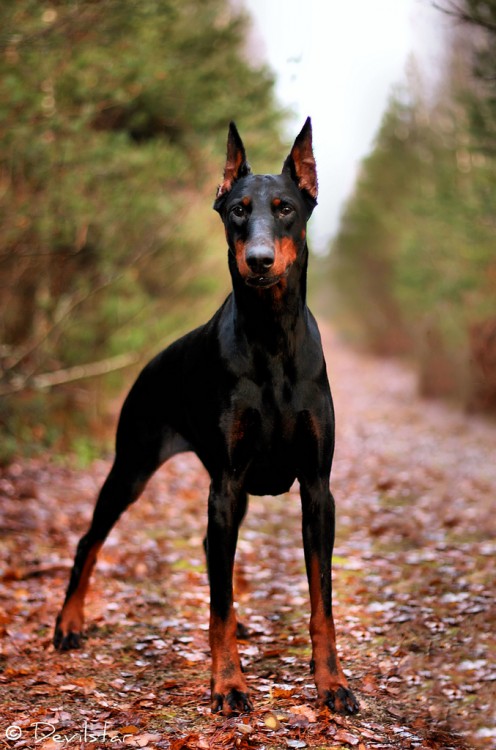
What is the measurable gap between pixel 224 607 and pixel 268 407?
891 millimetres

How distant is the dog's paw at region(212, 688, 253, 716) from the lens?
3256 millimetres

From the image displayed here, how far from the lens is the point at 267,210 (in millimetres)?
3256

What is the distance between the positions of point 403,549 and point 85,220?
177 inches

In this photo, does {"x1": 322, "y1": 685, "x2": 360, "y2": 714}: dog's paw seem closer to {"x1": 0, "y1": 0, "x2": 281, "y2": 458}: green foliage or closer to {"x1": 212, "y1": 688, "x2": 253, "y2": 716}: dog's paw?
{"x1": 212, "y1": 688, "x2": 253, "y2": 716}: dog's paw

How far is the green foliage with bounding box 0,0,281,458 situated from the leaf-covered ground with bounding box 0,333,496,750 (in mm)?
1867

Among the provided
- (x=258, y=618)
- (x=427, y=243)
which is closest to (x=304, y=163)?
(x=258, y=618)

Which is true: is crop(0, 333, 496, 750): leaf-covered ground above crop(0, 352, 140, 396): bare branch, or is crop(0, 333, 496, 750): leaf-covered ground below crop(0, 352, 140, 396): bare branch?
below

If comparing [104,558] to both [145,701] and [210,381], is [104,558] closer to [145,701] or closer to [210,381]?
[145,701]

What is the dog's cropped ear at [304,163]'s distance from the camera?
3.50 m

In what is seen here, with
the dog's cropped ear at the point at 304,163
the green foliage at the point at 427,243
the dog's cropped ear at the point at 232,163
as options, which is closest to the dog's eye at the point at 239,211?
the dog's cropped ear at the point at 232,163

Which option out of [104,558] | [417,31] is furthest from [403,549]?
[417,31]

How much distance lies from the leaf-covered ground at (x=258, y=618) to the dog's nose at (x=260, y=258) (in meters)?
1.85

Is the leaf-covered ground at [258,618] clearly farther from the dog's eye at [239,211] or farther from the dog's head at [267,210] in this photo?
the dog's eye at [239,211]

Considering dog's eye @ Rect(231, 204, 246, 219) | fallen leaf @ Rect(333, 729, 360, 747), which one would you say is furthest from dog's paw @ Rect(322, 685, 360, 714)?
dog's eye @ Rect(231, 204, 246, 219)
